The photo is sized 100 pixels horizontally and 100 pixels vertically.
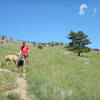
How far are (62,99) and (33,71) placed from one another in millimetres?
5464

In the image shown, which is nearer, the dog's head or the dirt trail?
the dirt trail

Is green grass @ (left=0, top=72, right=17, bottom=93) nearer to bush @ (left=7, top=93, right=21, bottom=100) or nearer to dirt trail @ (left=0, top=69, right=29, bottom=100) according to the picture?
dirt trail @ (left=0, top=69, right=29, bottom=100)

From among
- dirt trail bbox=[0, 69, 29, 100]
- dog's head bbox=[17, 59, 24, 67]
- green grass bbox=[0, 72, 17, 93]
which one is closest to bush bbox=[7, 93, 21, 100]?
dirt trail bbox=[0, 69, 29, 100]

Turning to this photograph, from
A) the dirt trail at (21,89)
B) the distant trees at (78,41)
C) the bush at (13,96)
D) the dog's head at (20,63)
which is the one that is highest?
the distant trees at (78,41)

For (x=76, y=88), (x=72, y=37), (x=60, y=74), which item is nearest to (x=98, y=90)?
(x=76, y=88)

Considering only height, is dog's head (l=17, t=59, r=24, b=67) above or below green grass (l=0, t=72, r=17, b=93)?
above

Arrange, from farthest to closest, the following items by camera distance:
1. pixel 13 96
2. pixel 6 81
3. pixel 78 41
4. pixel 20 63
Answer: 1. pixel 78 41
2. pixel 20 63
3. pixel 6 81
4. pixel 13 96

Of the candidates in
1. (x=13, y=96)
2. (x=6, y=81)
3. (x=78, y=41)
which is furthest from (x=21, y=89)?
(x=78, y=41)

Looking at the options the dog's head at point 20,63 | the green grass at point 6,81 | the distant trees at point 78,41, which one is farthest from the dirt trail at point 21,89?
the distant trees at point 78,41

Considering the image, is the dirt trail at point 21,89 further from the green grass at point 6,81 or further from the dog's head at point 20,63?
the dog's head at point 20,63

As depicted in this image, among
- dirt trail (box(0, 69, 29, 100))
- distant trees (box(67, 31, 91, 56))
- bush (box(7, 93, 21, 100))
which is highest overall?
distant trees (box(67, 31, 91, 56))

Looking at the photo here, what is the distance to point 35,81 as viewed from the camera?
18.5 m

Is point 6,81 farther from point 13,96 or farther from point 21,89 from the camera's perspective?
point 13,96

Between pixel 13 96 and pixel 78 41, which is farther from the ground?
pixel 78 41
